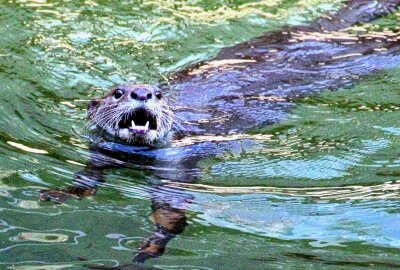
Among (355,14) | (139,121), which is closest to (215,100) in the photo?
(139,121)

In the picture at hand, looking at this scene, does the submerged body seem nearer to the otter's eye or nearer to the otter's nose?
the otter's eye

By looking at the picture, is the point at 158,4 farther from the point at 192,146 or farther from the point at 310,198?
the point at 310,198

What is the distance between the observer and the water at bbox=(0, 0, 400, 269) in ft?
12.6

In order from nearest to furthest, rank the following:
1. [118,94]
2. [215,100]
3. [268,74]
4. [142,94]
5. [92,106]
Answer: [142,94]
[118,94]
[92,106]
[215,100]
[268,74]

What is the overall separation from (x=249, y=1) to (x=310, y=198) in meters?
3.41

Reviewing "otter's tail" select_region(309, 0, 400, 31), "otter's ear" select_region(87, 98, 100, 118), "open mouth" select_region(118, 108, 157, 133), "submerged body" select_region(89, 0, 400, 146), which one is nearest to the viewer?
"open mouth" select_region(118, 108, 157, 133)

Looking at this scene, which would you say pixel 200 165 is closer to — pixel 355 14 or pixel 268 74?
pixel 268 74

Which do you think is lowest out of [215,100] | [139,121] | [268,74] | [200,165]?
[200,165]

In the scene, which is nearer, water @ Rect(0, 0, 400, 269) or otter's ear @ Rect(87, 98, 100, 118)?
water @ Rect(0, 0, 400, 269)

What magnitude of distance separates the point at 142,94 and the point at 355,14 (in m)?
2.80

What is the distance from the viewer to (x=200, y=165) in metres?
4.96

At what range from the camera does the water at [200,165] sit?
12.6 feet

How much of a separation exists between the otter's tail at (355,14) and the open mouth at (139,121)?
7.07ft

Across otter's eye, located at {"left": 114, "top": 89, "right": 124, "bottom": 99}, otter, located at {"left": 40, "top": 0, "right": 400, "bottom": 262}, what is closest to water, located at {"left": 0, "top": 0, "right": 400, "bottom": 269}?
otter, located at {"left": 40, "top": 0, "right": 400, "bottom": 262}
